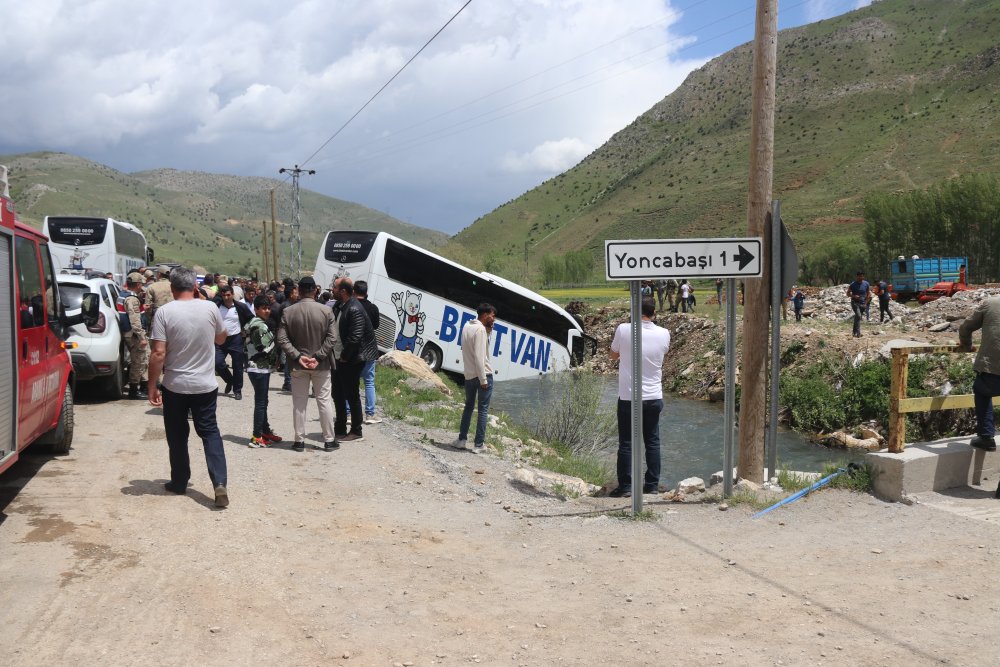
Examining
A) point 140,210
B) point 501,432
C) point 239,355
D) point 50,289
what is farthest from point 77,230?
point 140,210

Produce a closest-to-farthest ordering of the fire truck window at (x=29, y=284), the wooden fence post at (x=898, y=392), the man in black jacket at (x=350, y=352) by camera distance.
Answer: the fire truck window at (x=29, y=284), the wooden fence post at (x=898, y=392), the man in black jacket at (x=350, y=352)

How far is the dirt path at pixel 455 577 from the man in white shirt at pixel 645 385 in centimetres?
64

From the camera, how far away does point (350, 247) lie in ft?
67.7

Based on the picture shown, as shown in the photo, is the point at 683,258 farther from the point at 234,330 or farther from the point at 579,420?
the point at 234,330

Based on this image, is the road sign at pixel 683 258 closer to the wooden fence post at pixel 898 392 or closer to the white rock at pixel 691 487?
the wooden fence post at pixel 898 392

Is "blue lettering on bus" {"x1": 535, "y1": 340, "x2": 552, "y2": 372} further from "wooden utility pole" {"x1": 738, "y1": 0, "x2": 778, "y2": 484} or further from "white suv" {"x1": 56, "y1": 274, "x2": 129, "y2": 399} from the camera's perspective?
"wooden utility pole" {"x1": 738, "y1": 0, "x2": 778, "y2": 484}

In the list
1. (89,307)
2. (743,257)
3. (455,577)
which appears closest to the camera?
(455,577)

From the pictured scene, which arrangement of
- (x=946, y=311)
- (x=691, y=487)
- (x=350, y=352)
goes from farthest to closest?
(x=946, y=311), (x=350, y=352), (x=691, y=487)

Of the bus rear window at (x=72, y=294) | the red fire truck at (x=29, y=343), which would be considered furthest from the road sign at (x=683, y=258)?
the bus rear window at (x=72, y=294)

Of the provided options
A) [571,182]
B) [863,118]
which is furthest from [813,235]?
[571,182]

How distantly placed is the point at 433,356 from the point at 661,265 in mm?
15300

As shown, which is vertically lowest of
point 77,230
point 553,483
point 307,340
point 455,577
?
point 553,483

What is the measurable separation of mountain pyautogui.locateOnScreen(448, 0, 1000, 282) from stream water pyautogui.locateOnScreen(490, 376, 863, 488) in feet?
146

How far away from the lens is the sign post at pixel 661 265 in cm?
654
